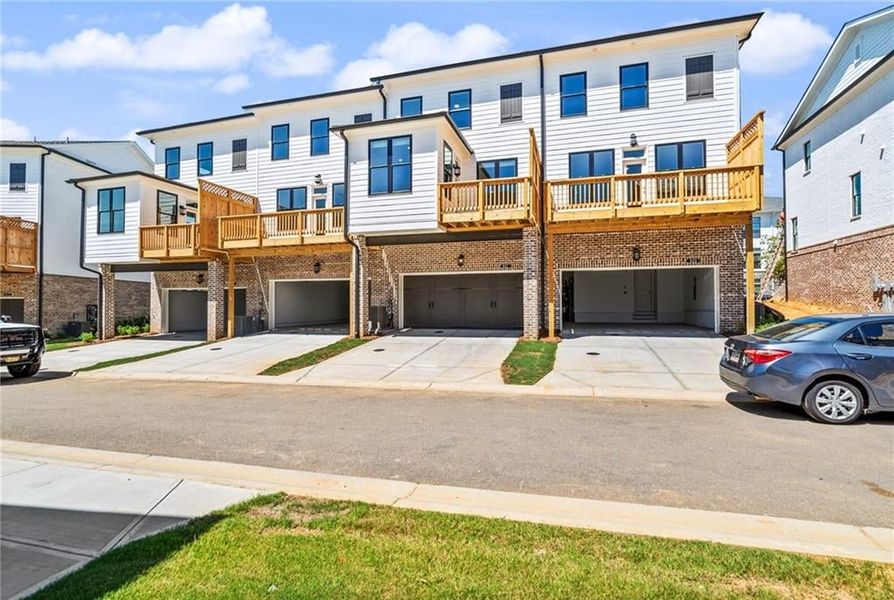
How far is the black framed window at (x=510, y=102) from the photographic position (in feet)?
58.9

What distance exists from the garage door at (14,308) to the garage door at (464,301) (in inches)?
716

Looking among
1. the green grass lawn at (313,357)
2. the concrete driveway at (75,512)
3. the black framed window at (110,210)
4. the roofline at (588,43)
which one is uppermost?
the roofline at (588,43)

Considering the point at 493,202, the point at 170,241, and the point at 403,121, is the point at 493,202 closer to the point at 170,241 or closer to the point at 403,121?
Answer: the point at 403,121

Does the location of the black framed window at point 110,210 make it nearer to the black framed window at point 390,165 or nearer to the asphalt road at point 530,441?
the black framed window at point 390,165

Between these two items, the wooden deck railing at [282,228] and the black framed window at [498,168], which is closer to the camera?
the wooden deck railing at [282,228]

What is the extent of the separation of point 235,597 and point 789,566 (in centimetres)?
341

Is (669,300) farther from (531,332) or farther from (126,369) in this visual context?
(126,369)

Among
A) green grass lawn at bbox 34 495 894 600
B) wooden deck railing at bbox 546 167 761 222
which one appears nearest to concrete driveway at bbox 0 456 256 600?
green grass lawn at bbox 34 495 894 600

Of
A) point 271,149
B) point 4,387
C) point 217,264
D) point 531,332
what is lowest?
point 4,387

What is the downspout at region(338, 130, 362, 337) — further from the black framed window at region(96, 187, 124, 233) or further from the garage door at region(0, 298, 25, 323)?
the garage door at region(0, 298, 25, 323)

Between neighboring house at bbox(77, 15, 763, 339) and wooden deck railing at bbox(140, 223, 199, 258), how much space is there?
3.2 inches

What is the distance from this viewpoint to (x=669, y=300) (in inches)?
842

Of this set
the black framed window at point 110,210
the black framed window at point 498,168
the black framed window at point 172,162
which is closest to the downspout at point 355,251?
the black framed window at point 498,168

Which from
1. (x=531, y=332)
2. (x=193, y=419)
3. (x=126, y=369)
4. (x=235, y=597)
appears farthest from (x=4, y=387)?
(x=531, y=332)
